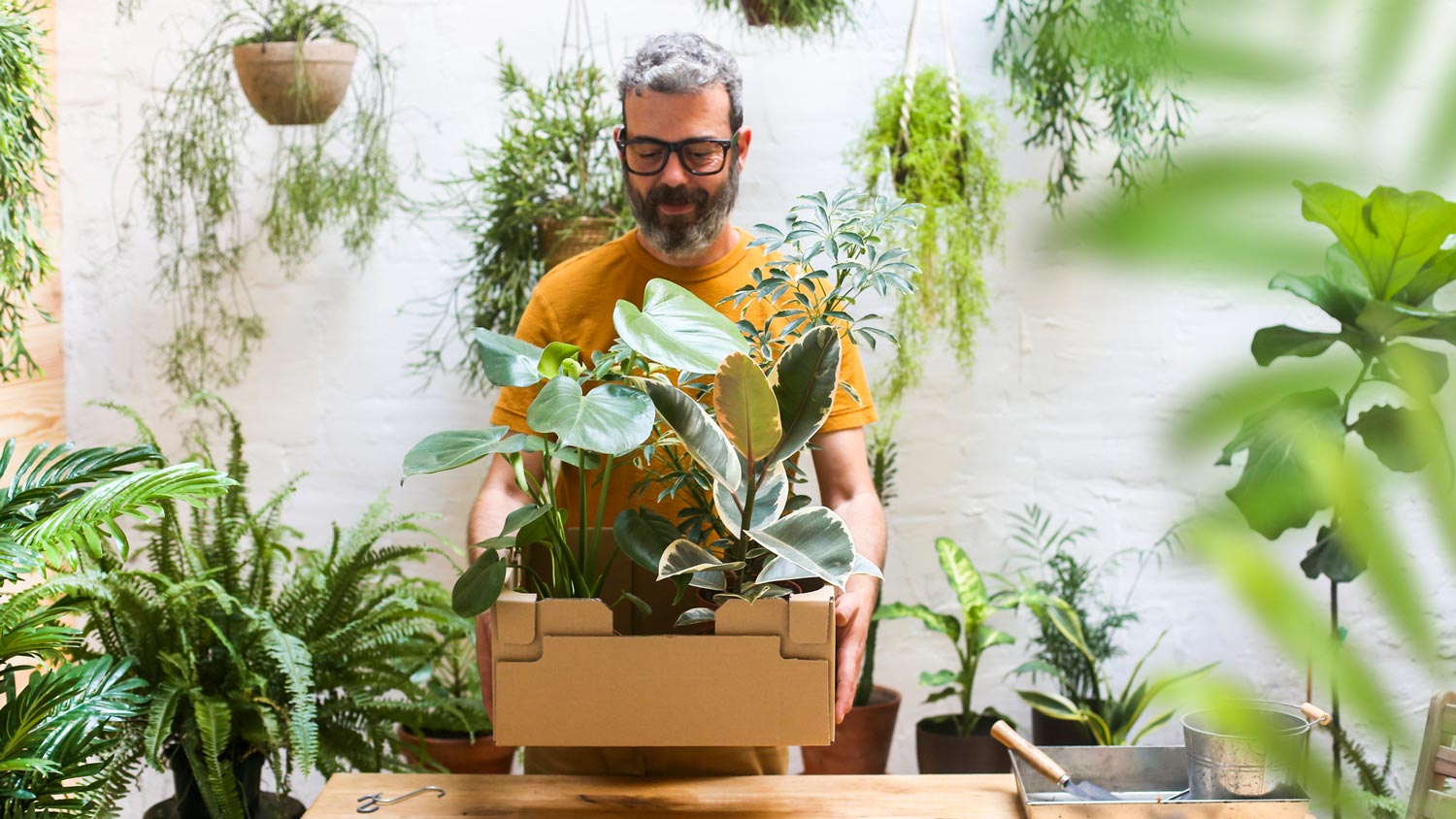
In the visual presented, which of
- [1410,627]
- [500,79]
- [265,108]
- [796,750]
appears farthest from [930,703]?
[1410,627]

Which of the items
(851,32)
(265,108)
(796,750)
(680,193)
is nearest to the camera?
(680,193)

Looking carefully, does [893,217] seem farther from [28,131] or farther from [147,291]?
[147,291]

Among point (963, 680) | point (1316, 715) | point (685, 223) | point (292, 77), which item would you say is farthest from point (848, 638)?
point (292, 77)

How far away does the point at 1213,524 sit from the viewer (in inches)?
6.5

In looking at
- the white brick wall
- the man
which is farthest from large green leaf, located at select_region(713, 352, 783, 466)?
the white brick wall

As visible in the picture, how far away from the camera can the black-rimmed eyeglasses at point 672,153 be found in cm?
170

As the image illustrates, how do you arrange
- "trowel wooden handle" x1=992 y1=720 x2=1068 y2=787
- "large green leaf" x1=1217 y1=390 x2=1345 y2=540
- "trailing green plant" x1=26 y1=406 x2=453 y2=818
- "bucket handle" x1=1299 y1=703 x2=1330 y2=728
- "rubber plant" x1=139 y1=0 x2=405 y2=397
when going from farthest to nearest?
"rubber plant" x1=139 y1=0 x2=405 y2=397 → "trailing green plant" x1=26 y1=406 x2=453 y2=818 → "trowel wooden handle" x1=992 y1=720 x2=1068 y2=787 → "bucket handle" x1=1299 y1=703 x2=1330 y2=728 → "large green leaf" x1=1217 y1=390 x2=1345 y2=540

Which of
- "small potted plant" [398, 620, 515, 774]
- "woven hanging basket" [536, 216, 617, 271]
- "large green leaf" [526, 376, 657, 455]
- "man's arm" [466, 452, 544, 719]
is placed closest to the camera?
"large green leaf" [526, 376, 657, 455]

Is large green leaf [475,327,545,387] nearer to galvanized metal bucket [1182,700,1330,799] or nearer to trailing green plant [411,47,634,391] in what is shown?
galvanized metal bucket [1182,700,1330,799]

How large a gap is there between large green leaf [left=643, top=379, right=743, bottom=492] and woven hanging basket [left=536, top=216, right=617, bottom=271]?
1.20m

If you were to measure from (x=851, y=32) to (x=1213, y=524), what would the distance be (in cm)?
252

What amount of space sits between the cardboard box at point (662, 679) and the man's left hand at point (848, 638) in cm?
27

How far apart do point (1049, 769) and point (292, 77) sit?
73.5 inches

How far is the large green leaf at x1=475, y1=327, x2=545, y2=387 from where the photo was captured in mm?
1169
